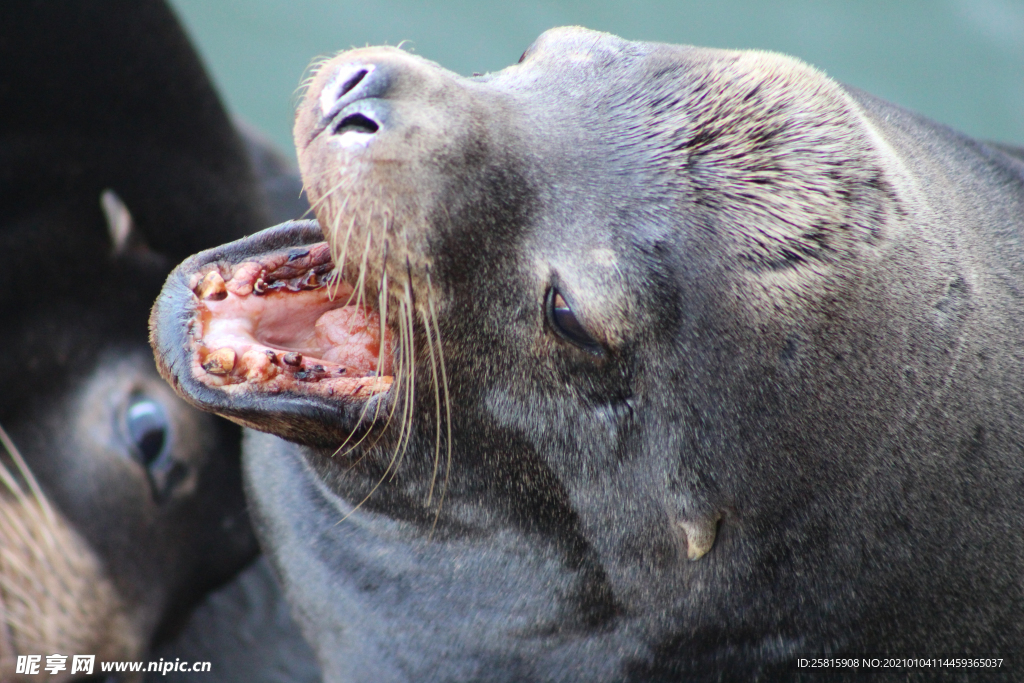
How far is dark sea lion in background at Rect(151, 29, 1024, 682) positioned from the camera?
244cm

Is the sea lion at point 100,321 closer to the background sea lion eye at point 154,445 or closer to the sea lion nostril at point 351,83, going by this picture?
the background sea lion eye at point 154,445

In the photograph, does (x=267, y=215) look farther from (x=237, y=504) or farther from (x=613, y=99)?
(x=613, y=99)

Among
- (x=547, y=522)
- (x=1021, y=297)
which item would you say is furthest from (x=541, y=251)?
(x=1021, y=297)

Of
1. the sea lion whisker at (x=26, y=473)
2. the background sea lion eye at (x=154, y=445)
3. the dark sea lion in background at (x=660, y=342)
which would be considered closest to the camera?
the dark sea lion in background at (x=660, y=342)

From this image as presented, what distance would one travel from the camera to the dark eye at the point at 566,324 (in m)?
2.57

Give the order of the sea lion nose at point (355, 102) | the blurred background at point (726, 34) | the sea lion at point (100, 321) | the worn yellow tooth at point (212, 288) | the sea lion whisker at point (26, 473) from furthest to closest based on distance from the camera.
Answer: the blurred background at point (726, 34)
the sea lion at point (100, 321)
the sea lion whisker at point (26, 473)
the worn yellow tooth at point (212, 288)
the sea lion nose at point (355, 102)

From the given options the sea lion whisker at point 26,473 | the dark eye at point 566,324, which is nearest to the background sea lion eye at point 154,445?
the sea lion whisker at point 26,473

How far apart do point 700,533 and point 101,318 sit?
299cm

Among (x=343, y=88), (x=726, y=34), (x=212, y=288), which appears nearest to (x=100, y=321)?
(x=212, y=288)

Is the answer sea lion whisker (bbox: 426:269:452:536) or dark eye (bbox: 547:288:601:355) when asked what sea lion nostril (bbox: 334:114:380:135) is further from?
dark eye (bbox: 547:288:601:355)

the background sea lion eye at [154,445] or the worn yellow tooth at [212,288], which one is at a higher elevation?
the worn yellow tooth at [212,288]

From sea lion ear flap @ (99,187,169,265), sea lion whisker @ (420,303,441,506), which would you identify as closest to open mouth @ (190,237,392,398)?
sea lion whisker @ (420,303,441,506)

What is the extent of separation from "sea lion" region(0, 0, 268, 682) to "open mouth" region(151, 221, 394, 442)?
1.40 metres

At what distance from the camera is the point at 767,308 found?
2.42 m
